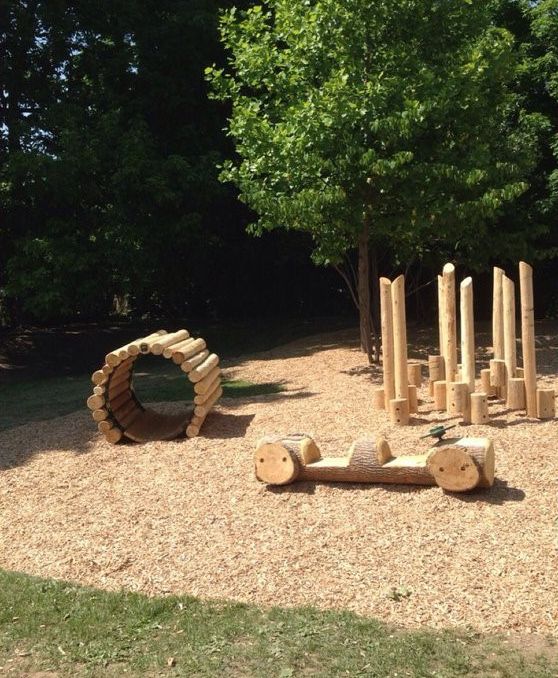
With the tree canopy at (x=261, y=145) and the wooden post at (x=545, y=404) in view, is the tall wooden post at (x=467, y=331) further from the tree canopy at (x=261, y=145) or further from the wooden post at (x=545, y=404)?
the tree canopy at (x=261, y=145)

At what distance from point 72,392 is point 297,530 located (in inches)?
310

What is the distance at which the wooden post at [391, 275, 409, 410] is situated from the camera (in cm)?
791

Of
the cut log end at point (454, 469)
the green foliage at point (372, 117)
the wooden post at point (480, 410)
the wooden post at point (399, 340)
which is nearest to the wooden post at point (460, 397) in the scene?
the wooden post at point (480, 410)

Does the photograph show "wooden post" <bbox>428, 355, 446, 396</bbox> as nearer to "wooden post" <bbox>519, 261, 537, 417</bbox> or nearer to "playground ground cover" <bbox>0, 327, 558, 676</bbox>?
"playground ground cover" <bbox>0, 327, 558, 676</bbox>

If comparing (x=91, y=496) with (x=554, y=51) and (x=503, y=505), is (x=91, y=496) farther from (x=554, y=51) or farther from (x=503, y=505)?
(x=554, y=51)

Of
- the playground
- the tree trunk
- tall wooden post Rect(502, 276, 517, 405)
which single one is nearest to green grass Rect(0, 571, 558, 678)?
the playground

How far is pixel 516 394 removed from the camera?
7.66 metres

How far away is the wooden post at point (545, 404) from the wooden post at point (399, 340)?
1.30 meters

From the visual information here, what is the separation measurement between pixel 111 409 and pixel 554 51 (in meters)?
12.3

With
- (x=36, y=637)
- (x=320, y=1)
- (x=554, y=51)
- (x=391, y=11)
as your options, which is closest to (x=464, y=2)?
(x=391, y=11)

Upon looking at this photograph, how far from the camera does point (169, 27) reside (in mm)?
16984

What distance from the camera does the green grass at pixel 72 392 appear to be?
422 inches

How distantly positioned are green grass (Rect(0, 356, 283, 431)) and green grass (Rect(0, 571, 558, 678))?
5.75 meters

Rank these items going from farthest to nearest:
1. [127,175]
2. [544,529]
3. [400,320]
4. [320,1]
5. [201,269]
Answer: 1. [201,269]
2. [127,175]
3. [320,1]
4. [400,320]
5. [544,529]
